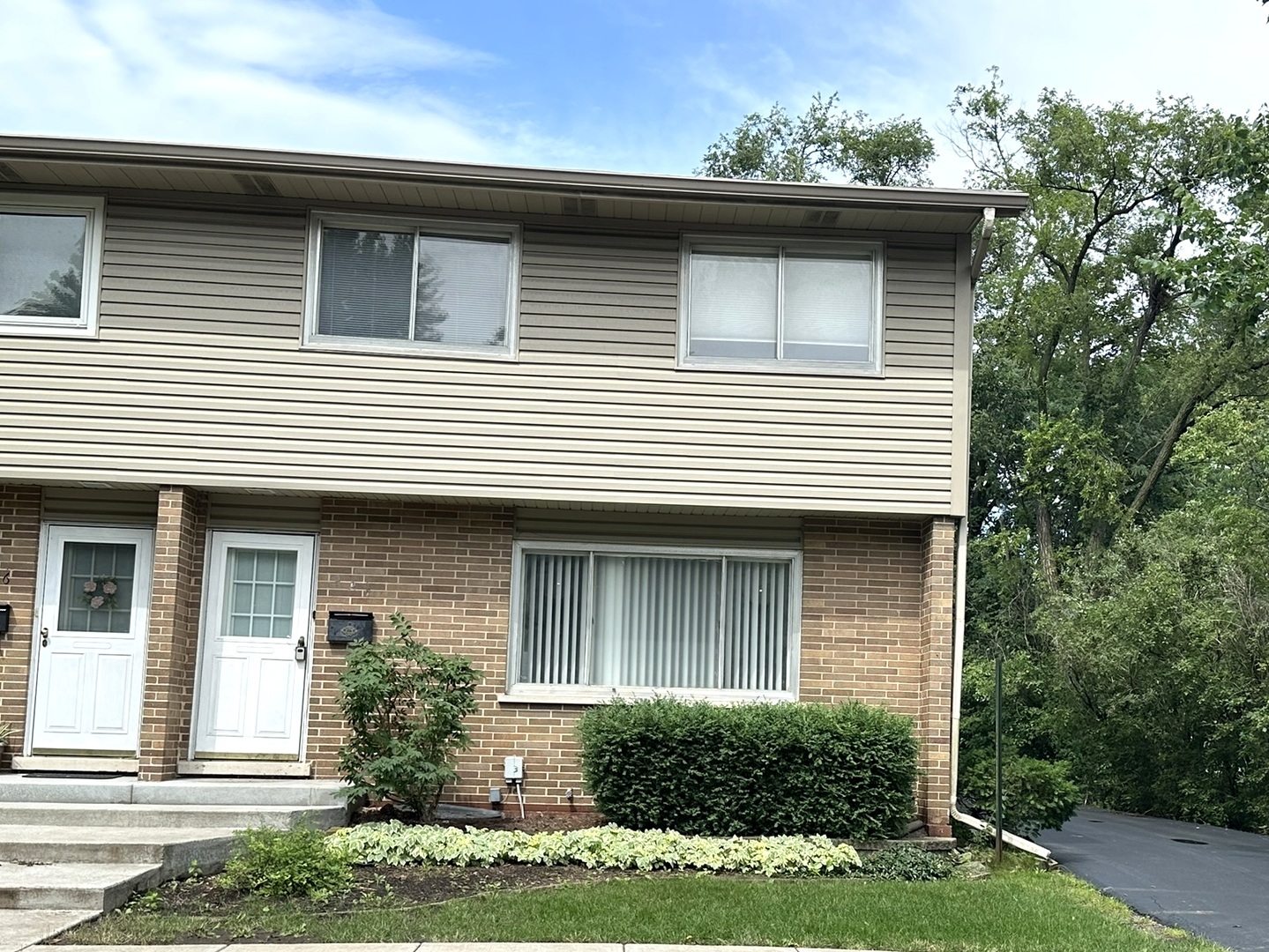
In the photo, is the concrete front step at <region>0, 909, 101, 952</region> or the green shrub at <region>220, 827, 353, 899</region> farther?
the green shrub at <region>220, 827, 353, 899</region>

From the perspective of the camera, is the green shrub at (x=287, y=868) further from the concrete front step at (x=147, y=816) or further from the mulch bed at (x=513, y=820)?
the mulch bed at (x=513, y=820)

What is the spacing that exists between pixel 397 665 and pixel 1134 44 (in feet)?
77.5

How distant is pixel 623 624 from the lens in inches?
472

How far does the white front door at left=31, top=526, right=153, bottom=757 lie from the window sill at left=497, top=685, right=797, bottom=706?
10.4 ft

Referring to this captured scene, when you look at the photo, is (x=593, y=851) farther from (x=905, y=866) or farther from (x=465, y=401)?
(x=465, y=401)

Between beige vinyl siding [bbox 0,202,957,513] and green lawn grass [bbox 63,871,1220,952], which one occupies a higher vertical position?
beige vinyl siding [bbox 0,202,957,513]

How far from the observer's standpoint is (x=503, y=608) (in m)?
11.7

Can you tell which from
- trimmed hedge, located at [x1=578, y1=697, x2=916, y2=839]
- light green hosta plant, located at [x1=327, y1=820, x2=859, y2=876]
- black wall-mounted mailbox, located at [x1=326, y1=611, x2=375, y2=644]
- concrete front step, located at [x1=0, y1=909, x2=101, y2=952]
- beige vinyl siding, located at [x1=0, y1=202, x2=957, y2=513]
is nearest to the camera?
concrete front step, located at [x1=0, y1=909, x2=101, y2=952]

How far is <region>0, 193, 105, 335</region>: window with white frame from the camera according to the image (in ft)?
37.6

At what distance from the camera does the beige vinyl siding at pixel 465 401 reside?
1124cm

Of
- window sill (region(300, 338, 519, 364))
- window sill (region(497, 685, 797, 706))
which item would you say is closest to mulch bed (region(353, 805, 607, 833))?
window sill (region(497, 685, 797, 706))

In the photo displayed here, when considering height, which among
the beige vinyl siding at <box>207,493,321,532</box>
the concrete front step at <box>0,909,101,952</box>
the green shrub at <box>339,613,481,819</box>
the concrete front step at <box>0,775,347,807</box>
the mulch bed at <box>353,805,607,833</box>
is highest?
the beige vinyl siding at <box>207,493,321,532</box>

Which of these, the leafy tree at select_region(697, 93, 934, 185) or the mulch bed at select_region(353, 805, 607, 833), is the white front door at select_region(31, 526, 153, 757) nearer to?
the mulch bed at select_region(353, 805, 607, 833)

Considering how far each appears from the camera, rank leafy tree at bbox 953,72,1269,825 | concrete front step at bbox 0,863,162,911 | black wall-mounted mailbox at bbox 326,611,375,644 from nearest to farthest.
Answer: concrete front step at bbox 0,863,162,911 → black wall-mounted mailbox at bbox 326,611,375,644 → leafy tree at bbox 953,72,1269,825
